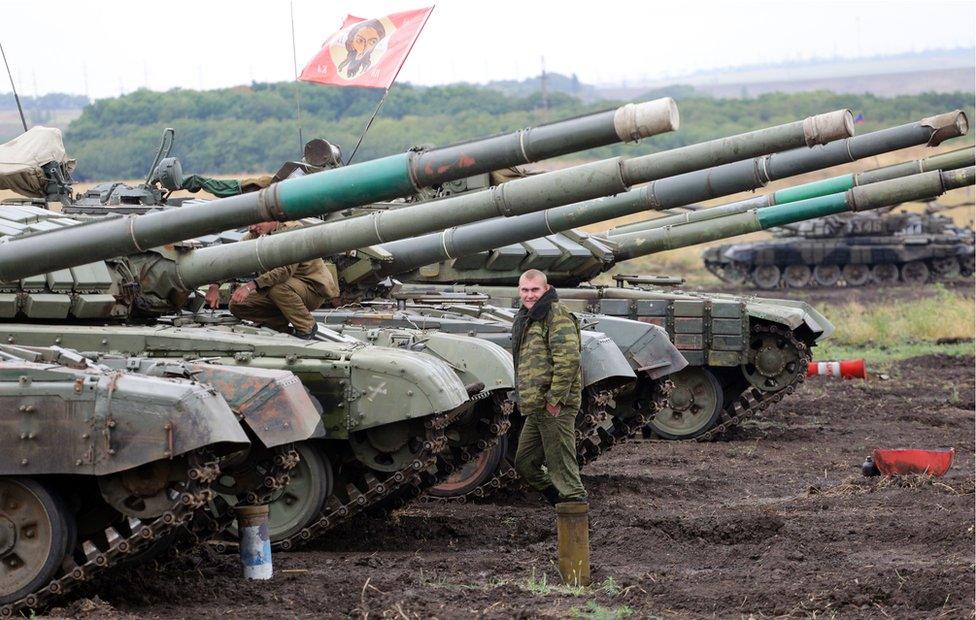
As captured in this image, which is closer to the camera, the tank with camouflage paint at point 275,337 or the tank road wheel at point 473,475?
the tank with camouflage paint at point 275,337

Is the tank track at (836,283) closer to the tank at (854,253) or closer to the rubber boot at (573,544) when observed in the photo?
the tank at (854,253)

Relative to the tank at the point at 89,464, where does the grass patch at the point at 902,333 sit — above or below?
below

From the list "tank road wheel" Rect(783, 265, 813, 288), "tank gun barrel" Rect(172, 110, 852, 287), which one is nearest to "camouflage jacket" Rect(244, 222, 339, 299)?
"tank gun barrel" Rect(172, 110, 852, 287)

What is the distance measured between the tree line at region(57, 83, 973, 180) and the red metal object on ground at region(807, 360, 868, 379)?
6000 millimetres

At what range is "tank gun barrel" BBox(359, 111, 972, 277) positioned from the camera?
12.3 m

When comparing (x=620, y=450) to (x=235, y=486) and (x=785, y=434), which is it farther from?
(x=235, y=486)

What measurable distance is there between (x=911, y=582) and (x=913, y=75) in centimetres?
13102

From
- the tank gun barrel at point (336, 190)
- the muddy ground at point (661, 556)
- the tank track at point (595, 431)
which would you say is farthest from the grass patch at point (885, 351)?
the tank gun barrel at point (336, 190)

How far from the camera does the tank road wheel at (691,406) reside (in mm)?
17812

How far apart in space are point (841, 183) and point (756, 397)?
10.6 ft

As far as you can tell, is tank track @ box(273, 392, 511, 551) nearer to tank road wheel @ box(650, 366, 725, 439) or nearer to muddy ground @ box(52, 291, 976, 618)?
muddy ground @ box(52, 291, 976, 618)

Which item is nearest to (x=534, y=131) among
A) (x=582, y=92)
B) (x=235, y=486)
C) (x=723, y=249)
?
(x=235, y=486)

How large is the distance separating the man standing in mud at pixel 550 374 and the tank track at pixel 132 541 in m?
2.06

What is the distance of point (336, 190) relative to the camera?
27.7 ft
